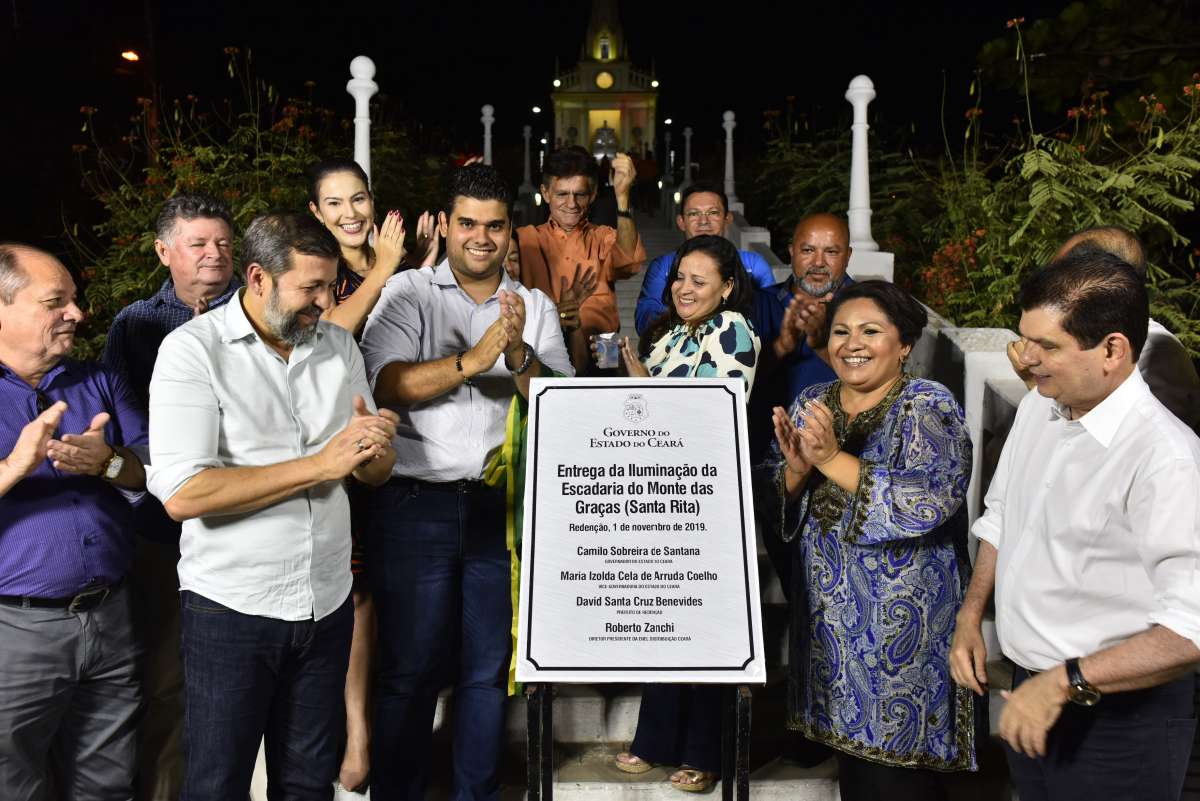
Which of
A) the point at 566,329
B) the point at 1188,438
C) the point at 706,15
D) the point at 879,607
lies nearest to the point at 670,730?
the point at 879,607

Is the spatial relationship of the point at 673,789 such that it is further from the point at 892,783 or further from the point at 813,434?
the point at 813,434

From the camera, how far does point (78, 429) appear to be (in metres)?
3.12

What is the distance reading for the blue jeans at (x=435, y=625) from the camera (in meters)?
3.49

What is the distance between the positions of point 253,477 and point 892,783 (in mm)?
1982

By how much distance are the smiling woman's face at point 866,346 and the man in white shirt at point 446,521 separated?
93cm

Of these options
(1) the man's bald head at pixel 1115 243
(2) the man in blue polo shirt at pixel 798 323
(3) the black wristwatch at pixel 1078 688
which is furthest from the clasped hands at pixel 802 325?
(3) the black wristwatch at pixel 1078 688

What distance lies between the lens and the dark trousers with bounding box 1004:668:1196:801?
7.88 feet

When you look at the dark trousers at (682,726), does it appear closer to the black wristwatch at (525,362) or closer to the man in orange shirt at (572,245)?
the black wristwatch at (525,362)

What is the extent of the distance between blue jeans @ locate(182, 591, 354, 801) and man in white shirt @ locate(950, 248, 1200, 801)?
6.02ft

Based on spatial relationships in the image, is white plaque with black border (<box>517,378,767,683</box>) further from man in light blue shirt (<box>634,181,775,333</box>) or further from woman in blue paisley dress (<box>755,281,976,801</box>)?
man in light blue shirt (<box>634,181,775,333</box>)

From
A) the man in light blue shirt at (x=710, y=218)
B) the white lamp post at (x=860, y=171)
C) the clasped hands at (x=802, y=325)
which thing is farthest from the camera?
the white lamp post at (x=860, y=171)

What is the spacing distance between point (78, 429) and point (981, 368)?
3351 millimetres

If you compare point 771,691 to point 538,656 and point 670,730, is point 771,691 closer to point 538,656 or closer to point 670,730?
point 670,730

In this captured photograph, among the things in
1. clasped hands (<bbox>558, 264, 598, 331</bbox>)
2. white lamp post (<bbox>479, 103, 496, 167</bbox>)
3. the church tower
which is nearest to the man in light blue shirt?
clasped hands (<bbox>558, 264, 598, 331</bbox>)
